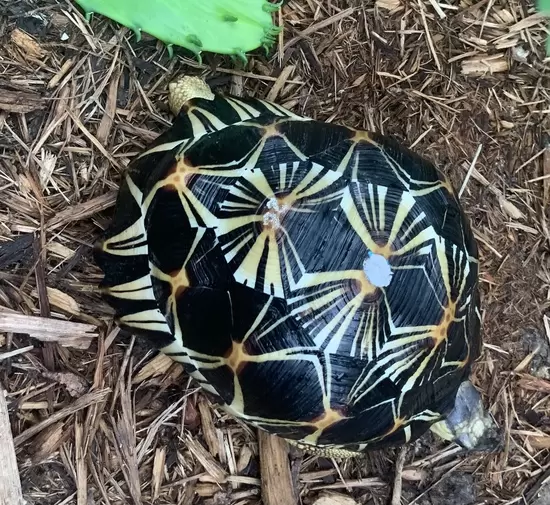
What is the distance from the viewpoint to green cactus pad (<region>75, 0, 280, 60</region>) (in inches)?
57.8

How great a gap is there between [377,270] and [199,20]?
757 mm

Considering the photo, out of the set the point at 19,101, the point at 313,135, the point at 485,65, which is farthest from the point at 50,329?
the point at 485,65

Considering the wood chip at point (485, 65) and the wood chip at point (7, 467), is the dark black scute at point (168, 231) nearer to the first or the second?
the wood chip at point (7, 467)

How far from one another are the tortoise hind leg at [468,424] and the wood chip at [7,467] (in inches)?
36.1

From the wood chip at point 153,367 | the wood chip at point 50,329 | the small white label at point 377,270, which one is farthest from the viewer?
the wood chip at point 153,367

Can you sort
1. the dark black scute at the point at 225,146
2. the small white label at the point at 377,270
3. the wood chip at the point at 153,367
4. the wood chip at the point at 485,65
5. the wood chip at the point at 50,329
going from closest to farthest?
1. the small white label at the point at 377,270
2. the dark black scute at the point at 225,146
3. the wood chip at the point at 50,329
4. the wood chip at the point at 153,367
5. the wood chip at the point at 485,65

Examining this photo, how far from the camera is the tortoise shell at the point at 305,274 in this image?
115 centimetres

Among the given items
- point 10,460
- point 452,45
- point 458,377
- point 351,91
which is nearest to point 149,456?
point 10,460

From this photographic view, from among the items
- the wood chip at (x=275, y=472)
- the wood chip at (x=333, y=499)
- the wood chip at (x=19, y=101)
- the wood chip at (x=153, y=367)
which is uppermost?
the wood chip at (x=19, y=101)

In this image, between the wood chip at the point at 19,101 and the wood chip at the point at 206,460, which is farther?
the wood chip at the point at 206,460

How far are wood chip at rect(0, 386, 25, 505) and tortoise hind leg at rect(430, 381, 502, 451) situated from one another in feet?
3.01

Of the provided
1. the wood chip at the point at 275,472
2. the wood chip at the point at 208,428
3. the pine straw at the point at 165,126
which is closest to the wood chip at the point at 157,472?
the pine straw at the point at 165,126

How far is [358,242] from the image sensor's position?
3.78ft

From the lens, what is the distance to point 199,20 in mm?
1498
